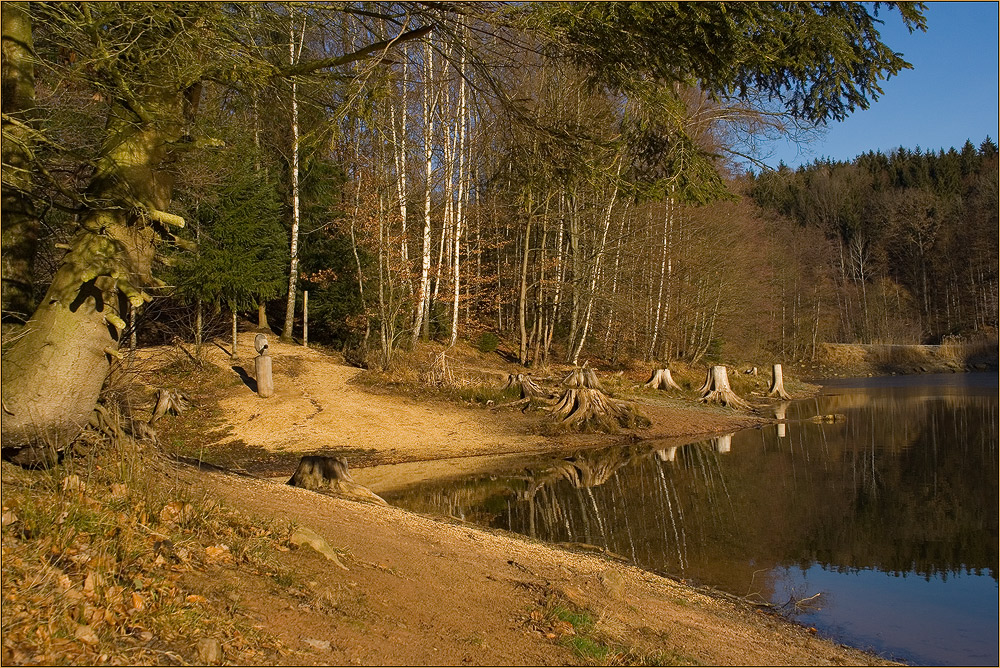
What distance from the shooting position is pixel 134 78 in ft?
18.9

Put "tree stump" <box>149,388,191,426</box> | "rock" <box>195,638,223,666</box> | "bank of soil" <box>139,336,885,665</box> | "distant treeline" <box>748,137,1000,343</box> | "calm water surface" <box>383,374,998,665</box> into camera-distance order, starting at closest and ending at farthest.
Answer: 1. "rock" <box>195,638,223,666</box>
2. "bank of soil" <box>139,336,885,665</box>
3. "calm water surface" <box>383,374,998,665</box>
4. "tree stump" <box>149,388,191,426</box>
5. "distant treeline" <box>748,137,1000,343</box>

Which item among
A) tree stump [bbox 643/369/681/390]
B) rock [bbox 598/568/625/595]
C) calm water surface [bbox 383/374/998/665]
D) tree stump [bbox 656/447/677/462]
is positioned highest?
tree stump [bbox 643/369/681/390]

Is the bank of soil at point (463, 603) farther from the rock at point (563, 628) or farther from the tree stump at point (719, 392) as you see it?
the tree stump at point (719, 392)

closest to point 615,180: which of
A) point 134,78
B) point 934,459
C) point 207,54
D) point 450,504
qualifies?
point 207,54

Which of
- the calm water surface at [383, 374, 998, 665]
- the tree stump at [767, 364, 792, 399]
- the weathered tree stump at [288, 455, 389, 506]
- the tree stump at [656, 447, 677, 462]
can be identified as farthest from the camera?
the tree stump at [767, 364, 792, 399]

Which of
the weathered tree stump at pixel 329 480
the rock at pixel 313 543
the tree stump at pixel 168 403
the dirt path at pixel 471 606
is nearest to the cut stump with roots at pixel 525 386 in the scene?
the tree stump at pixel 168 403

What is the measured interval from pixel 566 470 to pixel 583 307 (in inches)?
542

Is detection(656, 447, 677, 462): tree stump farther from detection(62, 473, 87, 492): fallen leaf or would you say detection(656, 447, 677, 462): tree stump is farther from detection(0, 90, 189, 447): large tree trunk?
detection(62, 473, 87, 492): fallen leaf

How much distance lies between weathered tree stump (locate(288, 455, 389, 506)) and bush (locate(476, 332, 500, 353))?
1748 centimetres

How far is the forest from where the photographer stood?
577cm

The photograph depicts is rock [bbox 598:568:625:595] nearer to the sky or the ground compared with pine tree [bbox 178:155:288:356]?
nearer to the ground

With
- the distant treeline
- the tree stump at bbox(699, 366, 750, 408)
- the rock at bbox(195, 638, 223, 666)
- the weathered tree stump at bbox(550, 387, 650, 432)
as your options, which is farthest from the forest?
the distant treeline

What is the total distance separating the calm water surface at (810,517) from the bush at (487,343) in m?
10.3

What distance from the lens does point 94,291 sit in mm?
5816
